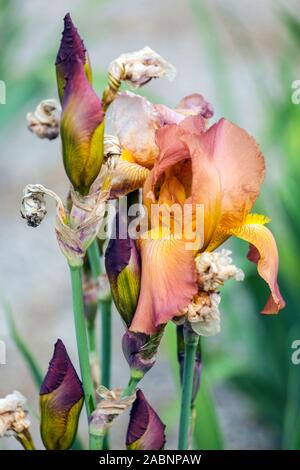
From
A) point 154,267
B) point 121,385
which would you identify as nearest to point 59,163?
point 121,385

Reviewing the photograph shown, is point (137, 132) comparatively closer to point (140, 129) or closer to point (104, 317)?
point (140, 129)

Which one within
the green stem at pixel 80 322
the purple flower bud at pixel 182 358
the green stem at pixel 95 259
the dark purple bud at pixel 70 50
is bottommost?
the purple flower bud at pixel 182 358

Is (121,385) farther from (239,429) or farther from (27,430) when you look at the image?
→ (27,430)

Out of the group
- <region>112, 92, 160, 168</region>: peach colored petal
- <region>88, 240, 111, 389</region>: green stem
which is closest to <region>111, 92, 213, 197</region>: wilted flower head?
<region>112, 92, 160, 168</region>: peach colored petal

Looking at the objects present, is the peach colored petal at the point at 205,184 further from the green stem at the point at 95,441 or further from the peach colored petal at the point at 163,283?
the green stem at the point at 95,441

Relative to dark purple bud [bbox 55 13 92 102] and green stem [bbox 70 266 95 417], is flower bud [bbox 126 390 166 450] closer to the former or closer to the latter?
green stem [bbox 70 266 95 417]

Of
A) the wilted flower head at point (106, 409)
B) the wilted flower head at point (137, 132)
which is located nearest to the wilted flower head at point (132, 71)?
the wilted flower head at point (137, 132)

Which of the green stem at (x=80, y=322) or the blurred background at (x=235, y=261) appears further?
the blurred background at (x=235, y=261)

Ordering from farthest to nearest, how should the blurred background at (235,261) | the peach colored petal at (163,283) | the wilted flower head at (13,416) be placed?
the blurred background at (235,261) → the wilted flower head at (13,416) → the peach colored petal at (163,283)
